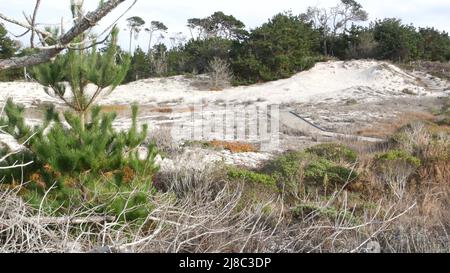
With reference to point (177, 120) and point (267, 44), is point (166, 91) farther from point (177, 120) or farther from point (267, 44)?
point (177, 120)

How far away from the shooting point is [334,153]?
442 inches

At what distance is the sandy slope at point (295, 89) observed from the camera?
2577cm

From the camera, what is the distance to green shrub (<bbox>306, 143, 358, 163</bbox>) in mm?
10984

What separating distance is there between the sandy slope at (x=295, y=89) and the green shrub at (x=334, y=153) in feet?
42.1

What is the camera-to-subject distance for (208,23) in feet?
147

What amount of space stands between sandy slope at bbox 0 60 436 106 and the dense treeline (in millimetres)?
1731

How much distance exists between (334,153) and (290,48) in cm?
2343

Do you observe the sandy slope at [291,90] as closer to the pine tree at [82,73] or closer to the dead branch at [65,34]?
the pine tree at [82,73]

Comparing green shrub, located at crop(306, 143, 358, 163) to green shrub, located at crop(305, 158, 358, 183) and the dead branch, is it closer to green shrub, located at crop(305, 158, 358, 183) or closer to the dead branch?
green shrub, located at crop(305, 158, 358, 183)

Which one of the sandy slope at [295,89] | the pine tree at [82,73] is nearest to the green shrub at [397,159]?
the pine tree at [82,73]

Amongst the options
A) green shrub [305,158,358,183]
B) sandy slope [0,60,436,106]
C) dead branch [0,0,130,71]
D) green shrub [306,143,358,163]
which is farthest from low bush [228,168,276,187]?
sandy slope [0,60,436,106]
